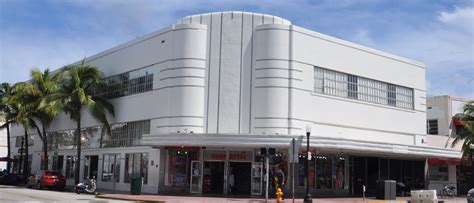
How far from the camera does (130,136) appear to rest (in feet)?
132

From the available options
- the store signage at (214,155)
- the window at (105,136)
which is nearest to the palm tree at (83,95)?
the window at (105,136)

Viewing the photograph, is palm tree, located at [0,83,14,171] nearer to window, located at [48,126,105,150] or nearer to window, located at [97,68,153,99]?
window, located at [48,126,105,150]

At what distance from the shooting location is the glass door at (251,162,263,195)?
34.9 m

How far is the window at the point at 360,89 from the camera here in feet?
125

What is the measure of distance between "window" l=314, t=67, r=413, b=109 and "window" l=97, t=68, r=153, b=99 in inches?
476

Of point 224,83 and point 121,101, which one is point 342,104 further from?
point 121,101

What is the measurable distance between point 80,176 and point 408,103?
28.0 m

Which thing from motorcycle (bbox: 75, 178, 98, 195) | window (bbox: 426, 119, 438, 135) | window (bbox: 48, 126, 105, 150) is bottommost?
motorcycle (bbox: 75, 178, 98, 195)

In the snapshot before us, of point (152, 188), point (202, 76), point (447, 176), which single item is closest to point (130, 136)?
point (152, 188)

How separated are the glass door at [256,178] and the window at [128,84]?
9642mm

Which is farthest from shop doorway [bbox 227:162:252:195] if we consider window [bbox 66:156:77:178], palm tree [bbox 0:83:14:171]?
palm tree [bbox 0:83:14:171]

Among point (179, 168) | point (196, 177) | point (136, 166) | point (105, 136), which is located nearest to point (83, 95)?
point (105, 136)

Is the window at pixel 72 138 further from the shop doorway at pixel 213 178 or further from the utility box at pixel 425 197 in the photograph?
the utility box at pixel 425 197

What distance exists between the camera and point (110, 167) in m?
42.2
